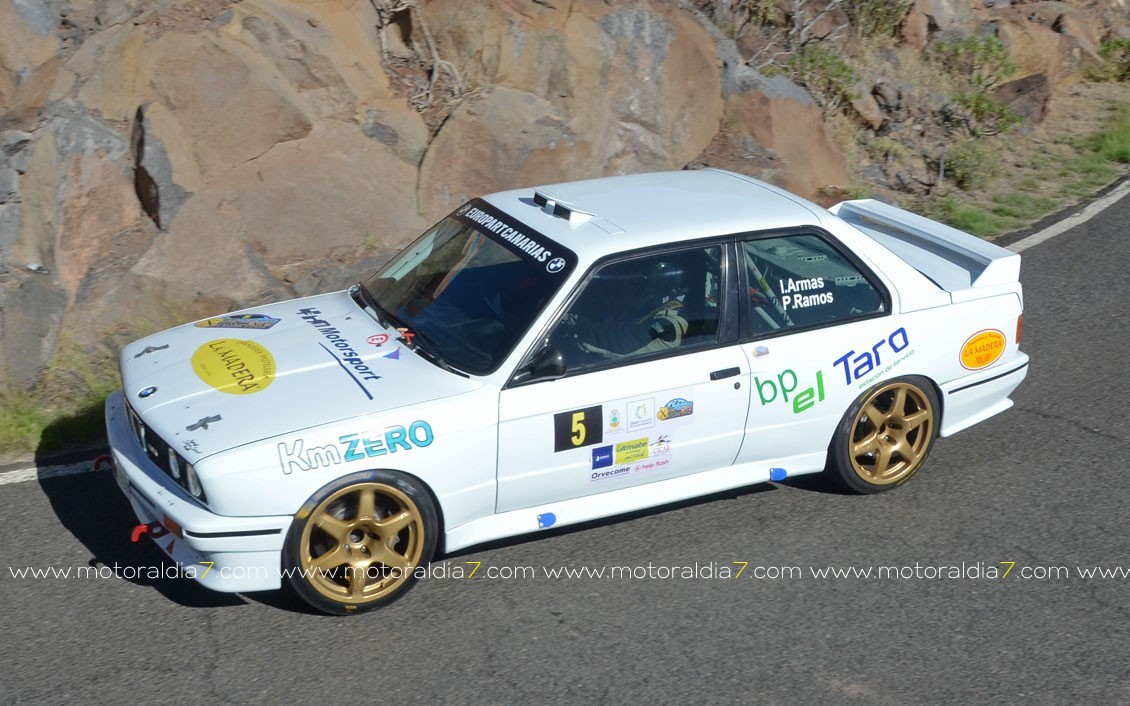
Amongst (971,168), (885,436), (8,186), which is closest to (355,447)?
(885,436)

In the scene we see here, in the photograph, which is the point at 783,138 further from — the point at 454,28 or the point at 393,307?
the point at 393,307

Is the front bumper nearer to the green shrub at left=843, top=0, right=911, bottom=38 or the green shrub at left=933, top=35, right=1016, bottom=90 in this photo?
the green shrub at left=843, top=0, right=911, bottom=38

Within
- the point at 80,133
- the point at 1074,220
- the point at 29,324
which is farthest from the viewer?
the point at 1074,220

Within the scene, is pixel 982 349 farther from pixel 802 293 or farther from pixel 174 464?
pixel 174 464

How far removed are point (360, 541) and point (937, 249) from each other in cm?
360

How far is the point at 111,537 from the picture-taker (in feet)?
17.6

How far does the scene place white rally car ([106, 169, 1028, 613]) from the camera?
15.0 ft

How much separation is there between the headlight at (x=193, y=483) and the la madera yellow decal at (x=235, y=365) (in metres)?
0.47

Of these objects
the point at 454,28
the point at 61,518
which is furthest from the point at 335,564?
the point at 454,28

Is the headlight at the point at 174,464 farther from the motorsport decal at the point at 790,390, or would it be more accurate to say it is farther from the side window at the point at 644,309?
the motorsport decal at the point at 790,390

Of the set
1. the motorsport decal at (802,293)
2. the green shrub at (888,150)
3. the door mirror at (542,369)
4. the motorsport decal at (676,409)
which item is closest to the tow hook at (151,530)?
the door mirror at (542,369)

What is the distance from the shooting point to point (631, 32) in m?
9.74

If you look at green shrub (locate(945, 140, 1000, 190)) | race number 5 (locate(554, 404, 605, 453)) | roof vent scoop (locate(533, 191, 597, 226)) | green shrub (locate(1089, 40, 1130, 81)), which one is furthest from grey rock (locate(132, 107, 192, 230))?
green shrub (locate(1089, 40, 1130, 81))

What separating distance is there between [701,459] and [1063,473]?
2118 millimetres
